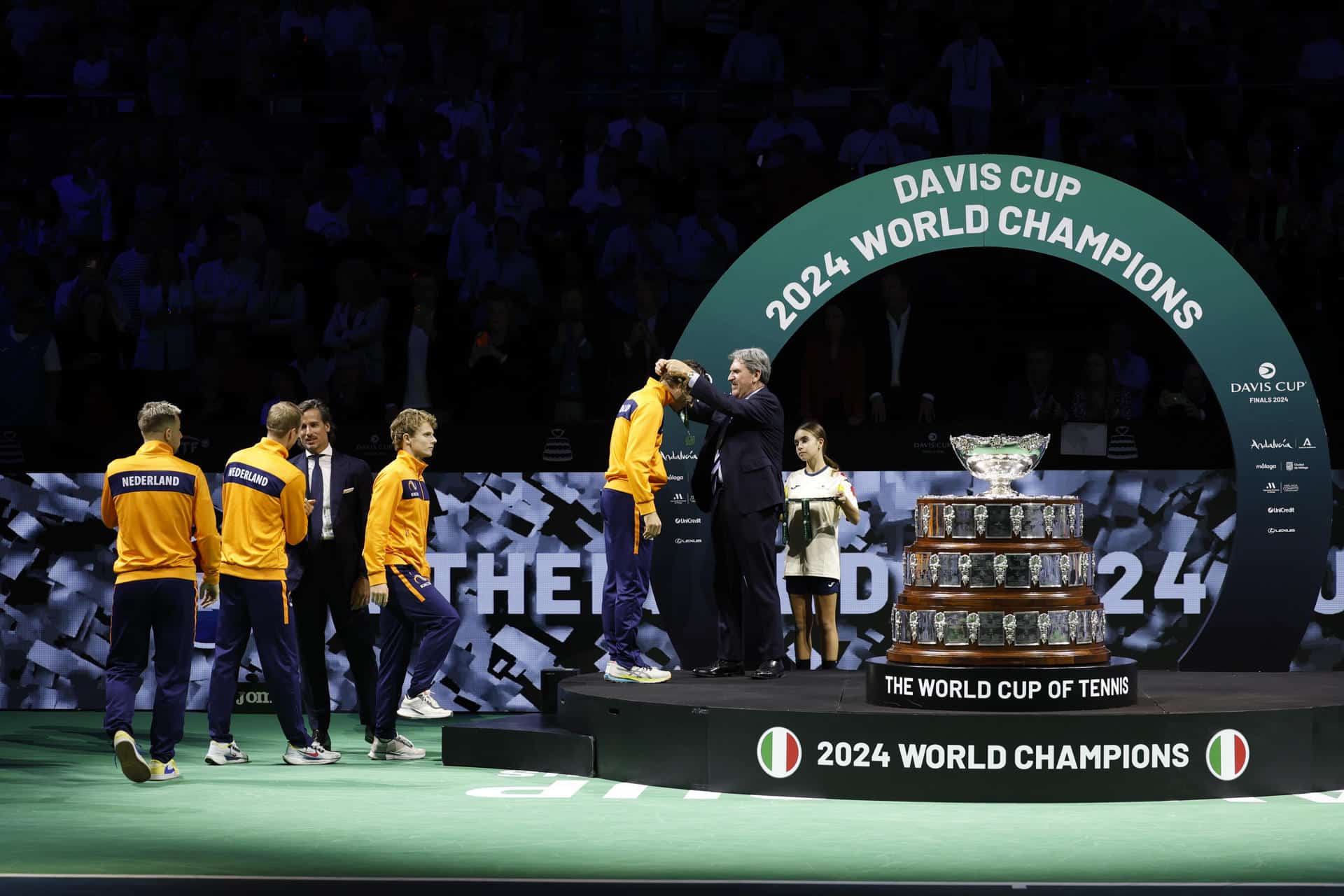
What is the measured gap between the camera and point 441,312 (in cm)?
1215

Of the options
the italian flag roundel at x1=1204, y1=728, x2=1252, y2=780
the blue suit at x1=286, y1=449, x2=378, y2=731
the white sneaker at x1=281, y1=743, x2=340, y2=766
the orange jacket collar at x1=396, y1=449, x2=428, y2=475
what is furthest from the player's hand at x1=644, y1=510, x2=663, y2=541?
the italian flag roundel at x1=1204, y1=728, x2=1252, y2=780

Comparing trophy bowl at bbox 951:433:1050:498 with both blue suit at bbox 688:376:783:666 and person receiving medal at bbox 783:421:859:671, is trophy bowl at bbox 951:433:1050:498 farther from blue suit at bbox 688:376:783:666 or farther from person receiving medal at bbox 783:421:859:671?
person receiving medal at bbox 783:421:859:671

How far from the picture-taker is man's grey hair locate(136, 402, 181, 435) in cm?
809

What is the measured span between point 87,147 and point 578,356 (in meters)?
4.62

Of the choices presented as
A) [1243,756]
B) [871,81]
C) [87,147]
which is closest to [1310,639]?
[1243,756]

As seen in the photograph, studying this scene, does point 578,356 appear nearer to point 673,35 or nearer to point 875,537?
point 875,537

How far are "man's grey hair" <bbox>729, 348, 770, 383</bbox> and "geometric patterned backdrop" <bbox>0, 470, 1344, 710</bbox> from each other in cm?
218

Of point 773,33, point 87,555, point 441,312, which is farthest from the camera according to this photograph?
point 773,33

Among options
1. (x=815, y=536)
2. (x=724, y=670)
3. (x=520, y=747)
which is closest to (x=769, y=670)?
(x=724, y=670)

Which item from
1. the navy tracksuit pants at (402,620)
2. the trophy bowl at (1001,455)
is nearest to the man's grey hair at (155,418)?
the navy tracksuit pants at (402,620)

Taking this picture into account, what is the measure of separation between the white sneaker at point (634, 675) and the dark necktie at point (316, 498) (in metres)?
1.66

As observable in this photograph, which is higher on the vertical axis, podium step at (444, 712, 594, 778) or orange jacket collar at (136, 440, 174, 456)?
orange jacket collar at (136, 440, 174, 456)

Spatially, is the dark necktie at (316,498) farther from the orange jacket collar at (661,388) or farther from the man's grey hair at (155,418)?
the orange jacket collar at (661,388)

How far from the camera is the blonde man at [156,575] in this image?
797 centimetres
